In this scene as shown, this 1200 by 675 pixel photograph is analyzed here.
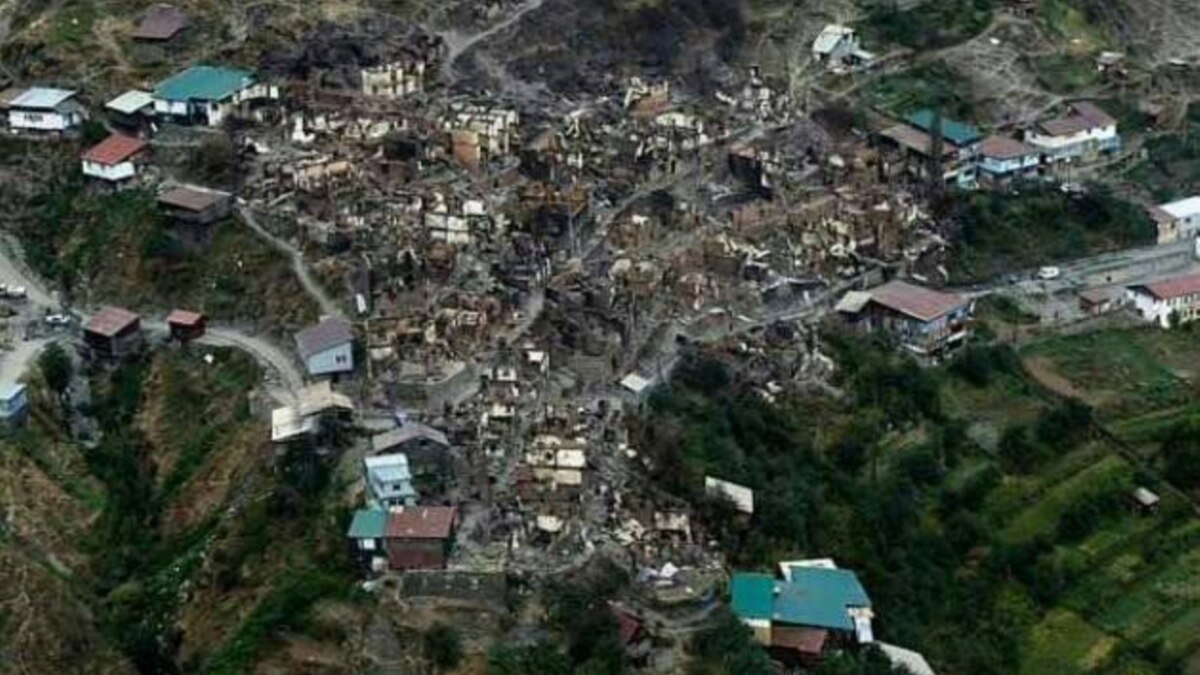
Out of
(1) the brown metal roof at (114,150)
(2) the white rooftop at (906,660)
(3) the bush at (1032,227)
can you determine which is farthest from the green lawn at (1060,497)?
(1) the brown metal roof at (114,150)

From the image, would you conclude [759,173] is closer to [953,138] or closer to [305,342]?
[953,138]

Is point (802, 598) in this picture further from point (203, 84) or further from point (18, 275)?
point (203, 84)

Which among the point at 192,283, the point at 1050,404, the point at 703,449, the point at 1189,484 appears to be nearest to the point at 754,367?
the point at 703,449

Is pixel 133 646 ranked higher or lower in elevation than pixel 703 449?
lower

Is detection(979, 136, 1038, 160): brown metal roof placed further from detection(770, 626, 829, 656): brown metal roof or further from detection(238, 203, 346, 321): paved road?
detection(770, 626, 829, 656): brown metal roof

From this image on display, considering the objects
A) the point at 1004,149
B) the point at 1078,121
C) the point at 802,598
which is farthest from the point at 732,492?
the point at 1078,121

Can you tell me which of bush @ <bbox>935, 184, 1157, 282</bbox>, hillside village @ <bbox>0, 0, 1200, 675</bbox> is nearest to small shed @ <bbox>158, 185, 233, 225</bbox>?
hillside village @ <bbox>0, 0, 1200, 675</bbox>
